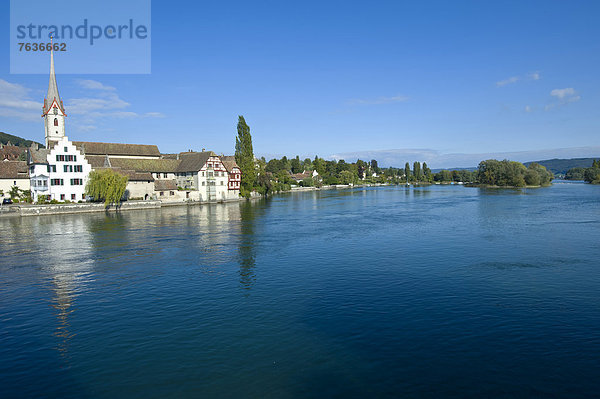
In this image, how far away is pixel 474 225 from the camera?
46.2m

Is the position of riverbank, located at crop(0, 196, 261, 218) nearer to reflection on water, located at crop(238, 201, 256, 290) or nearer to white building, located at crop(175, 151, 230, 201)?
white building, located at crop(175, 151, 230, 201)

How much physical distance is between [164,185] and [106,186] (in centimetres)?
1680

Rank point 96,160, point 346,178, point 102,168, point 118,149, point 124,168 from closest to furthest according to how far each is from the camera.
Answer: point 102,168 < point 96,160 < point 124,168 < point 118,149 < point 346,178

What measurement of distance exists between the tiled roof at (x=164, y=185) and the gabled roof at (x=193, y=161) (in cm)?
523

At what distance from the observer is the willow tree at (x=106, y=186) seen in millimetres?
66438

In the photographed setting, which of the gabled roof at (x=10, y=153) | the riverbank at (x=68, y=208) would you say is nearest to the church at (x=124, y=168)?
the riverbank at (x=68, y=208)

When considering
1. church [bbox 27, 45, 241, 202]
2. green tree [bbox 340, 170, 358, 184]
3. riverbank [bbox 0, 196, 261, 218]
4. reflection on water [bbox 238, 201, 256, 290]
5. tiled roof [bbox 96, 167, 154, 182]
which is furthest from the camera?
green tree [bbox 340, 170, 358, 184]

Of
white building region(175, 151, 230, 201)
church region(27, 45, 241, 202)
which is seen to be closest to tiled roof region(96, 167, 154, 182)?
church region(27, 45, 241, 202)

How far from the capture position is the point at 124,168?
3196 inches

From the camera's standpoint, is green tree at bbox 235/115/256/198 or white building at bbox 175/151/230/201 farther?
green tree at bbox 235/115/256/198

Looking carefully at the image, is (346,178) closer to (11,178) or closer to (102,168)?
(102,168)

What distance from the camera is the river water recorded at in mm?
12672

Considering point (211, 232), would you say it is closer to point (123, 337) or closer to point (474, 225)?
point (123, 337)

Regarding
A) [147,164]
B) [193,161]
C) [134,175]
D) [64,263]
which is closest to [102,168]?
[134,175]
